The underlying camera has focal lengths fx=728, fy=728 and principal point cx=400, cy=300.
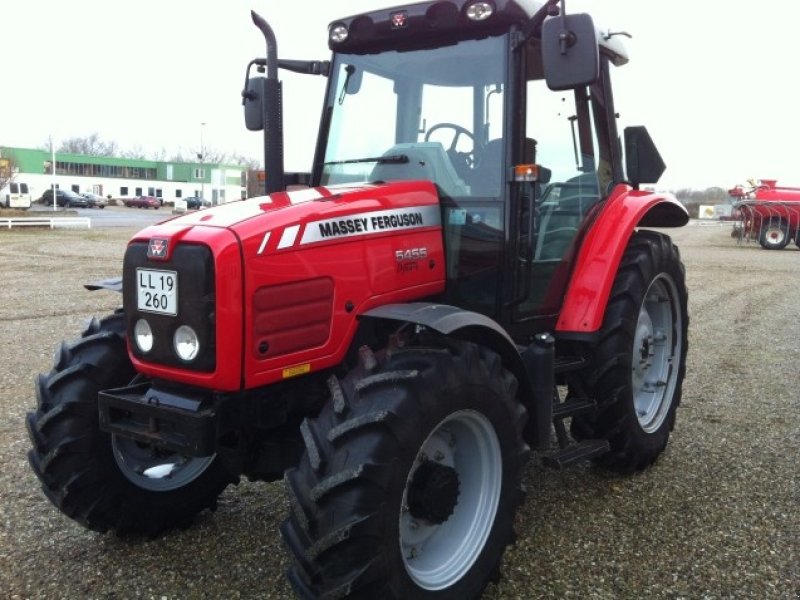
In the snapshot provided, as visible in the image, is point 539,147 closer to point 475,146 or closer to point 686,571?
point 475,146

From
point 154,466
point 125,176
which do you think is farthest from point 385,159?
point 125,176

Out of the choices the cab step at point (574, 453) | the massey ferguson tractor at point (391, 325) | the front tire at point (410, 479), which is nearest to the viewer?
the front tire at point (410, 479)

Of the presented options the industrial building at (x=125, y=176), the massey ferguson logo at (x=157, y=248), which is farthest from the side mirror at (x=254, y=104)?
the industrial building at (x=125, y=176)

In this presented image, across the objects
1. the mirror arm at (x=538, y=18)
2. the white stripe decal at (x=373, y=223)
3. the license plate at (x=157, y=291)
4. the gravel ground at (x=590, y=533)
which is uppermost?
the mirror arm at (x=538, y=18)

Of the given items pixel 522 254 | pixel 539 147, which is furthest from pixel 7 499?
pixel 539 147

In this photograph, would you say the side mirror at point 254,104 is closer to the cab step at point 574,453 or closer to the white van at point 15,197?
the cab step at point 574,453

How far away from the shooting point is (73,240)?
904 inches

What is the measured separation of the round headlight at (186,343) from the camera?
2.67 meters

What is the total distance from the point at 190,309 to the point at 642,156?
3043 mm

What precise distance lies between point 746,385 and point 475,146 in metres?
4.16

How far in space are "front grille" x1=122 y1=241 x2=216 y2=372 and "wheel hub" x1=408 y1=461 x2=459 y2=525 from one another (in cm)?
88

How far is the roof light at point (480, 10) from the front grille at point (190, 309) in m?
1.65

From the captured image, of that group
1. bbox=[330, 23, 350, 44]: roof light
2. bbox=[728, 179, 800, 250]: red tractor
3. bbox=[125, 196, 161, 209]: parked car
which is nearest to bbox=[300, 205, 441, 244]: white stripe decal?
bbox=[330, 23, 350, 44]: roof light

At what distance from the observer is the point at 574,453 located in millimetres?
3572
